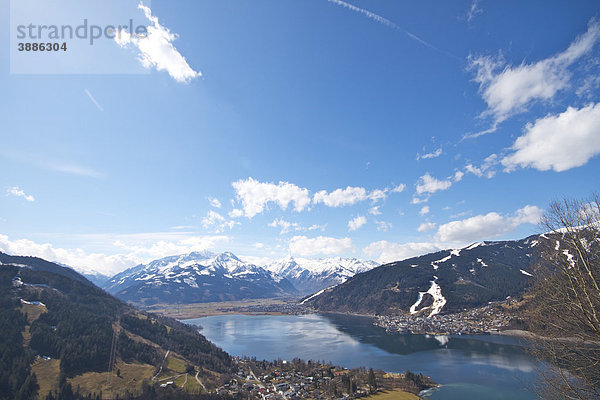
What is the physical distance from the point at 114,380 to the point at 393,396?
6431cm

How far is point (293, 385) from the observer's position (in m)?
62.7

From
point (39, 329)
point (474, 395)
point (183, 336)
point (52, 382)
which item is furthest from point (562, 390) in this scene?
point (183, 336)

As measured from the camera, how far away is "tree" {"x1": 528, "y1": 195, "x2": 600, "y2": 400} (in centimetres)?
993

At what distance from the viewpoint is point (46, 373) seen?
65188 millimetres

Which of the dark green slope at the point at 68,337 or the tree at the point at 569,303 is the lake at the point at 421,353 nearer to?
the dark green slope at the point at 68,337

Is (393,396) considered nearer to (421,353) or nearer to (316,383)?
(316,383)

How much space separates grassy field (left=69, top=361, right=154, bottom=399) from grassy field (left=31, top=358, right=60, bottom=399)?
372 cm

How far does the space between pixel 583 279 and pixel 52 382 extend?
91.9m

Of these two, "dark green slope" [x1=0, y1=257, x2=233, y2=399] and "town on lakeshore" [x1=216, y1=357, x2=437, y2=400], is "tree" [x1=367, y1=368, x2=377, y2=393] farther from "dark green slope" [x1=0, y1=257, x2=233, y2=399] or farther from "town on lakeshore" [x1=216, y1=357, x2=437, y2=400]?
"dark green slope" [x1=0, y1=257, x2=233, y2=399]

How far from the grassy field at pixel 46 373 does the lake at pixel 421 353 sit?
53722mm

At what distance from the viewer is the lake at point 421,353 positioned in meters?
61.2

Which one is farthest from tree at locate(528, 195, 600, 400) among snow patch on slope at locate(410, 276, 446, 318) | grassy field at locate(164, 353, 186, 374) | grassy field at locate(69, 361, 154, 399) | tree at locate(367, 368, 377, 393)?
snow patch on slope at locate(410, 276, 446, 318)

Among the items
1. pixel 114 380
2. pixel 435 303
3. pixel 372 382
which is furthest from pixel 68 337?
pixel 435 303

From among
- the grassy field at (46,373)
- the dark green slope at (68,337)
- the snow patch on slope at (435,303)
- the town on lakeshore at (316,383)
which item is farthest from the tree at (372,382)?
the snow patch on slope at (435,303)
